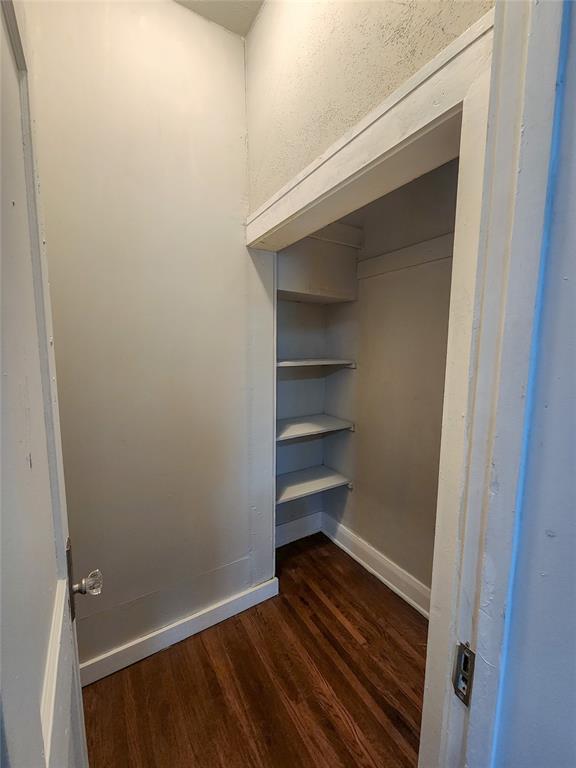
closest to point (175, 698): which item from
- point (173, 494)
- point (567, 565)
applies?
point (173, 494)

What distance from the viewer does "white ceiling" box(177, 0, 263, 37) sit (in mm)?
1223

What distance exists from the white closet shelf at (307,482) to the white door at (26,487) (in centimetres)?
143

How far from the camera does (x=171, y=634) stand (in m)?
1.48

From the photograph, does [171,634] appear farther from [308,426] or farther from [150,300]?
[150,300]

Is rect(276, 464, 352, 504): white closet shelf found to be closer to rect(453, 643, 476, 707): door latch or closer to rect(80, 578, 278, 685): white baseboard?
rect(80, 578, 278, 685): white baseboard

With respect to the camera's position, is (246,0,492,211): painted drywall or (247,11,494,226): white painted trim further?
(246,0,492,211): painted drywall

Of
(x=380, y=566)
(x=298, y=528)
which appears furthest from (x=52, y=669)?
(x=298, y=528)

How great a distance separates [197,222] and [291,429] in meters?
1.28

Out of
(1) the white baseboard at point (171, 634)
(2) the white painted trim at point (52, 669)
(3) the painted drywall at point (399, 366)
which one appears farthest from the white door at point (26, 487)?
(3) the painted drywall at point (399, 366)

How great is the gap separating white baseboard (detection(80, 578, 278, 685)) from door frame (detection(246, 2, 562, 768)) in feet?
3.91

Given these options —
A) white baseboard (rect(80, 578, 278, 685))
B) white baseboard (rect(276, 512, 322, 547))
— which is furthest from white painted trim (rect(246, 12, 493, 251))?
white baseboard (rect(276, 512, 322, 547))

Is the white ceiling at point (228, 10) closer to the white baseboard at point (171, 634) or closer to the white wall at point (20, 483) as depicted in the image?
the white wall at point (20, 483)

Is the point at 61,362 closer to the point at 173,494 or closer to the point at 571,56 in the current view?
the point at 173,494

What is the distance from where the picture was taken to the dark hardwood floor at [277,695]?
3.61 feet
